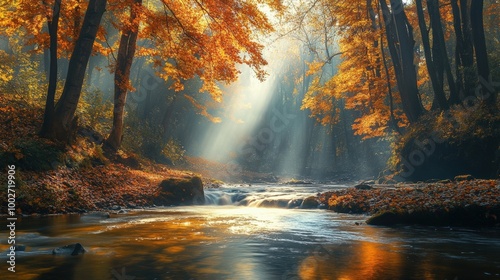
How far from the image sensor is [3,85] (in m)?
18.2

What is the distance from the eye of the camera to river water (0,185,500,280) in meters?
5.44

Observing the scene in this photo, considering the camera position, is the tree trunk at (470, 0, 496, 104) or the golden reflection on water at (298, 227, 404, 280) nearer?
the golden reflection on water at (298, 227, 404, 280)

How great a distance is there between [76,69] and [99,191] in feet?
12.4

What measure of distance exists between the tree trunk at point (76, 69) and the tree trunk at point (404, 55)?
42.8 feet

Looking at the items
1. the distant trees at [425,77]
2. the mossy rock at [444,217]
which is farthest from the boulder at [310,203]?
the distant trees at [425,77]

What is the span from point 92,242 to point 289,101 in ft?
143

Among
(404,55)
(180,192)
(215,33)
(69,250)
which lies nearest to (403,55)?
(404,55)

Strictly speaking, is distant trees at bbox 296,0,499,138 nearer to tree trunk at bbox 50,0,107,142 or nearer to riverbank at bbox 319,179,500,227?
riverbank at bbox 319,179,500,227

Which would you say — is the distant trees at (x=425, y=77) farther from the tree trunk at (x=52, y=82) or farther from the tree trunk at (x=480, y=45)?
the tree trunk at (x=52, y=82)

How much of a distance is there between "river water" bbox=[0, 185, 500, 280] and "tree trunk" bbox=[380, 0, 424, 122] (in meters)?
12.3

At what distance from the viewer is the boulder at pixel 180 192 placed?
1564cm

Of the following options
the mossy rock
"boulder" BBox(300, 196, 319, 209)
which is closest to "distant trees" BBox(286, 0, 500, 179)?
"boulder" BBox(300, 196, 319, 209)

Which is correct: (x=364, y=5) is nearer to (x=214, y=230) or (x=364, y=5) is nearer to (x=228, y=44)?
(x=228, y=44)

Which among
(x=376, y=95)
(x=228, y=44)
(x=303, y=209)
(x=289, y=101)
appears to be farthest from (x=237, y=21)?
(x=289, y=101)
